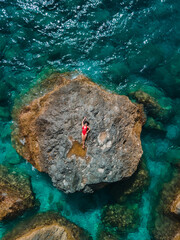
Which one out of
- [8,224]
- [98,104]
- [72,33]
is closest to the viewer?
[98,104]

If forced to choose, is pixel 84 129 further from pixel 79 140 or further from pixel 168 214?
pixel 168 214

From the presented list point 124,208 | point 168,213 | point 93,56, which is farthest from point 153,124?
point 93,56

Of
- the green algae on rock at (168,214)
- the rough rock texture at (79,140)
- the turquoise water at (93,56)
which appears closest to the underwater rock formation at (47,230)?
the turquoise water at (93,56)

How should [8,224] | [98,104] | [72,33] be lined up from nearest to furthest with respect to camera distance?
[98,104], [8,224], [72,33]

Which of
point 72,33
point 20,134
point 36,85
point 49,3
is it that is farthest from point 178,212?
point 49,3

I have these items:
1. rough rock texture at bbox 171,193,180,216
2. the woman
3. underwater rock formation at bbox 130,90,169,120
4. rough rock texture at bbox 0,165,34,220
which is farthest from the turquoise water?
the woman

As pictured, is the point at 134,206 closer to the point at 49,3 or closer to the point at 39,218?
the point at 39,218

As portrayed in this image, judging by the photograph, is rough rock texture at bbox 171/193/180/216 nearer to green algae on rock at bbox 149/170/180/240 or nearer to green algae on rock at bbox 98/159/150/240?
green algae on rock at bbox 149/170/180/240

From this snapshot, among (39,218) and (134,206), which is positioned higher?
(134,206)
